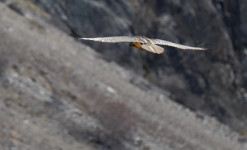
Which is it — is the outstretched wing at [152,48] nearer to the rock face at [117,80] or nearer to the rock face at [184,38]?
the rock face at [117,80]

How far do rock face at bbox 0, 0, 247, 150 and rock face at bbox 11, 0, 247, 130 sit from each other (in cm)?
5

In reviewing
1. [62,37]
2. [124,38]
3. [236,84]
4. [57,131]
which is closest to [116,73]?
[62,37]

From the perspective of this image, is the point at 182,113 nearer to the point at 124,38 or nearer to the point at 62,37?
the point at 62,37

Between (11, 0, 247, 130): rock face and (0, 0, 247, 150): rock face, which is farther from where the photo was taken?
(11, 0, 247, 130): rock face

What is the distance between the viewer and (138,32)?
3350cm

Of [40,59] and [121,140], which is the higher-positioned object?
[40,59]

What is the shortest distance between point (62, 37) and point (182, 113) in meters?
6.62

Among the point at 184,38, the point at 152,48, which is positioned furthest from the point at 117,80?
the point at 152,48

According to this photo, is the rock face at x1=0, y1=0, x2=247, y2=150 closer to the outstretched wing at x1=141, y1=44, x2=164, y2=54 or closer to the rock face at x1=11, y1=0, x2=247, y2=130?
the rock face at x1=11, y1=0, x2=247, y2=130

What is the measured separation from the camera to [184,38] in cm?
3600

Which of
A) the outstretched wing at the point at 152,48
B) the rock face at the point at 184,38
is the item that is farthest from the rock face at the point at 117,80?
the outstretched wing at the point at 152,48

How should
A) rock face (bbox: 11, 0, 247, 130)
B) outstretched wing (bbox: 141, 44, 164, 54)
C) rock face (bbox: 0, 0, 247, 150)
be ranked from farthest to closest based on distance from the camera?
rock face (bbox: 11, 0, 247, 130) → rock face (bbox: 0, 0, 247, 150) → outstretched wing (bbox: 141, 44, 164, 54)

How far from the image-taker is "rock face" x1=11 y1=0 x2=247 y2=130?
3152cm

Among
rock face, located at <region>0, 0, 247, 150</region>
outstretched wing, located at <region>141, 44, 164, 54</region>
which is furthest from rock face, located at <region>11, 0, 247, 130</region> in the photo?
outstretched wing, located at <region>141, 44, 164, 54</region>
